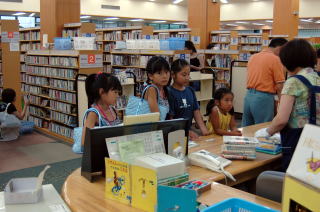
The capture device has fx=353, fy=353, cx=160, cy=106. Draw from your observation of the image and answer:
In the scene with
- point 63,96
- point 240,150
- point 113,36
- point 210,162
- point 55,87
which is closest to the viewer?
point 210,162

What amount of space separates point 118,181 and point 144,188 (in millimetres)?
196

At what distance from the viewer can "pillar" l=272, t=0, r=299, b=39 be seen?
450 inches

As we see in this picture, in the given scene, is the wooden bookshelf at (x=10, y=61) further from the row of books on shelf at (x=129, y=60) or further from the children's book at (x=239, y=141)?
the children's book at (x=239, y=141)

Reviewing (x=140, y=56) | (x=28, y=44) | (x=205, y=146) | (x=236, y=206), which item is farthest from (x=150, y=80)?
(x=28, y=44)

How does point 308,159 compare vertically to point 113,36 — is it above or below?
below

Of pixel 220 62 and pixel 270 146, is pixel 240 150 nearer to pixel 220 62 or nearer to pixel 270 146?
pixel 270 146

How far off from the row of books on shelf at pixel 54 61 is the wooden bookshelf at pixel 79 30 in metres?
1.09

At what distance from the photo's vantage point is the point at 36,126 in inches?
306

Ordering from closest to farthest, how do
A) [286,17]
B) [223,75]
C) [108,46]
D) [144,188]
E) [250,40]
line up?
[144,188]
[223,75]
[108,46]
[286,17]
[250,40]

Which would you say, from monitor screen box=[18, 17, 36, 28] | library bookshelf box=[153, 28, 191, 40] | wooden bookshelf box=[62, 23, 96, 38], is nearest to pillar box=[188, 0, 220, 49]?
library bookshelf box=[153, 28, 191, 40]

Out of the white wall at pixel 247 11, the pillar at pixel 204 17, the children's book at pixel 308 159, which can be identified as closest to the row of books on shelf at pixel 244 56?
the pillar at pixel 204 17

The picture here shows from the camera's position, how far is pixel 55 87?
7242 mm

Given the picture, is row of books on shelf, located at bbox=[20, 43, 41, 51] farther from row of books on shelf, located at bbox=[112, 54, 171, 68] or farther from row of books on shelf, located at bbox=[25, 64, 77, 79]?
row of books on shelf, located at bbox=[112, 54, 171, 68]

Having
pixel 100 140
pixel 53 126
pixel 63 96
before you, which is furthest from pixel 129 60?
pixel 100 140
